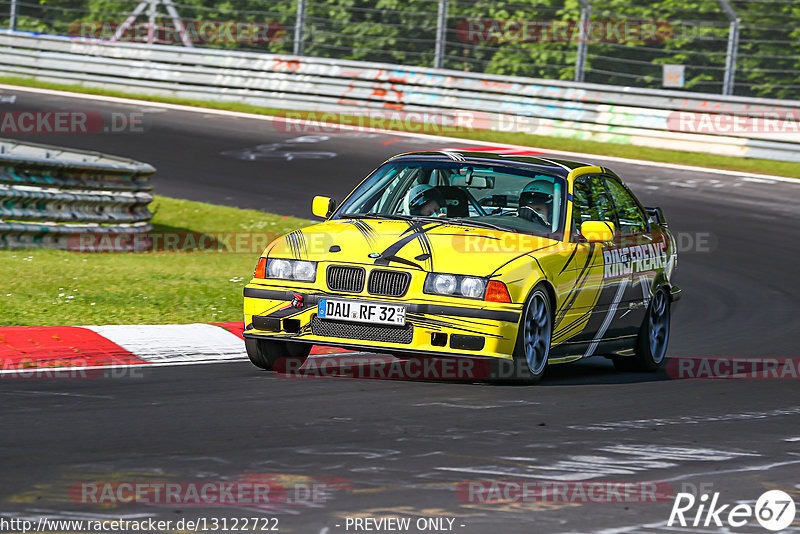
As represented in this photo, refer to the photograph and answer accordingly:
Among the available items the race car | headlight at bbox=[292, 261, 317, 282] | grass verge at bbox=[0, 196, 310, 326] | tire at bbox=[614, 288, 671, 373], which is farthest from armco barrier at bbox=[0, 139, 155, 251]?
tire at bbox=[614, 288, 671, 373]

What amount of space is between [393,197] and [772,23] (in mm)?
14812

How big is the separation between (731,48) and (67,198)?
43.8 ft

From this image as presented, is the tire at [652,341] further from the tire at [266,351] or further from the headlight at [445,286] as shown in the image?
the tire at [266,351]

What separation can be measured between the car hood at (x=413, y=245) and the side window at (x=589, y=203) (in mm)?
547

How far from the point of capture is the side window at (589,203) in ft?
31.6

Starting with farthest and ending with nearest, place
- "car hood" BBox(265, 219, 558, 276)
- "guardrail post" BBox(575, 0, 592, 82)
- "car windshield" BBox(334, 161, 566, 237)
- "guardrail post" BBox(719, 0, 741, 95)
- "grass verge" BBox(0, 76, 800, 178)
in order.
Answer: "guardrail post" BBox(575, 0, 592, 82)
"guardrail post" BBox(719, 0, 741, 95)
"grass verge" BBox(0, 76, 800, 178)
"car windshield" BBox(334, 161, 566, 237)
"car hood" BBox(265, 219, 558, 276)

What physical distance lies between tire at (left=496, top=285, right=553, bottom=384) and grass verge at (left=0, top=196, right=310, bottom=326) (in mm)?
3181

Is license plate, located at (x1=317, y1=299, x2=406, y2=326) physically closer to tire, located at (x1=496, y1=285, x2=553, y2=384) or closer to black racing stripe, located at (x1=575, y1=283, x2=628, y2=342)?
tire, located at (x1=496, y1=285, x2=553, y2=384)

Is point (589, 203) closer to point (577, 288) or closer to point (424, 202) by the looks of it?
point (577, 288)

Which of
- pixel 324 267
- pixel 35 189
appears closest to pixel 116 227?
pixel 35 189

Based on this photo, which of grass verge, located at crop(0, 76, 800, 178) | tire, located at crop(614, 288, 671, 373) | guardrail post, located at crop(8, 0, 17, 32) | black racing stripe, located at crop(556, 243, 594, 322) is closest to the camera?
black racing stripe, located at crop(556, 243, 594, 322)

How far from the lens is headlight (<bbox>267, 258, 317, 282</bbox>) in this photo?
8625 mm

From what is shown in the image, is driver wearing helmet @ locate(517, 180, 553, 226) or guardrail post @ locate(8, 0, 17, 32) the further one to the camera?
guardrail post @ locate(8, 0, 17, 32)

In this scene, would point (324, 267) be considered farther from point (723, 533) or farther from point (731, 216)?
point (731, 216)
